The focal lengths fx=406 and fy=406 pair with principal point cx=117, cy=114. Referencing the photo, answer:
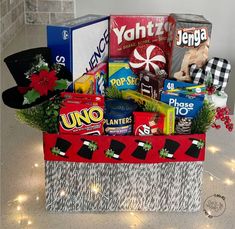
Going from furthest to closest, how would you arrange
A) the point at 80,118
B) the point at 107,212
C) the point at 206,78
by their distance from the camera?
the point at 206,78
the point at 107,212
the point at 80,118

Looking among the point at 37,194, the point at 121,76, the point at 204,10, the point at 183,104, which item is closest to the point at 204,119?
the point at 183,104

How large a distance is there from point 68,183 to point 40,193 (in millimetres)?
165

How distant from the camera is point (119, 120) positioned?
3.26 ft

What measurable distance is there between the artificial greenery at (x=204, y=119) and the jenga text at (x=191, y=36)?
0.21 meters

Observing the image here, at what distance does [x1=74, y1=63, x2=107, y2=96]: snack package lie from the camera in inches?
40.8

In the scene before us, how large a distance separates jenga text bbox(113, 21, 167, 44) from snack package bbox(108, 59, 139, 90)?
7 cm

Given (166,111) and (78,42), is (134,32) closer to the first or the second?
(78,42)

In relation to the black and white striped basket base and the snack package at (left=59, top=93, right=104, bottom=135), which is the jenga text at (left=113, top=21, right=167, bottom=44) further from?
the black and white striped basket base

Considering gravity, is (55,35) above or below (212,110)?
above

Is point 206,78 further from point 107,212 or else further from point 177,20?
point 107,212

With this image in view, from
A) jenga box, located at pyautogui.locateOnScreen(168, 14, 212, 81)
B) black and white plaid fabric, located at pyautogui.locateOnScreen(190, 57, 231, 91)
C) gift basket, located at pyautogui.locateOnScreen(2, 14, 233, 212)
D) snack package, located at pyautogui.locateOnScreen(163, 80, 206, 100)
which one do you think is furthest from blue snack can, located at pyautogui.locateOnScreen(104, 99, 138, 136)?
black and white plaid fabric, located at pyautogui.locateOnScreen(190, 57, 231, 91)

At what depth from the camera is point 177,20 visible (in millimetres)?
1125

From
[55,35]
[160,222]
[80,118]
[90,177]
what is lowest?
[160,222]

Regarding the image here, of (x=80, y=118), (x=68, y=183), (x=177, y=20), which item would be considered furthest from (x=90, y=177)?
(x=177, y=20)
